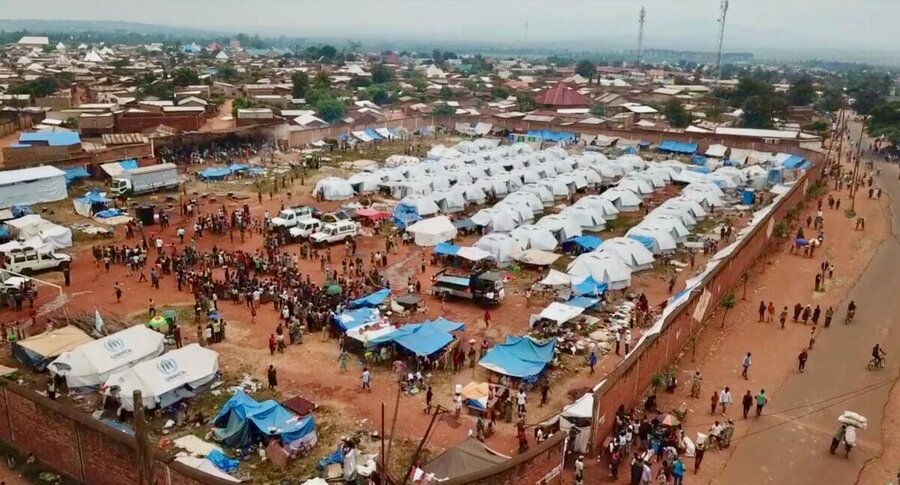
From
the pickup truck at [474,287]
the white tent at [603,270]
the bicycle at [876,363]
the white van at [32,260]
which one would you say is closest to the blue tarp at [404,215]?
the pickup truck at [474,287]

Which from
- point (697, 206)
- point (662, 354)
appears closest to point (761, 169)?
point (697, 206)

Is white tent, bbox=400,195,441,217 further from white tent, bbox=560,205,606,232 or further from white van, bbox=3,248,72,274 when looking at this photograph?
white van, bbox=3,248,72,274

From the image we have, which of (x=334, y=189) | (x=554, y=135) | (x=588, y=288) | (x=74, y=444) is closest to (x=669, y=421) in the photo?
(x=588, y=288)

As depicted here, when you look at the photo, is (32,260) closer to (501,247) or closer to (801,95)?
(501,247)

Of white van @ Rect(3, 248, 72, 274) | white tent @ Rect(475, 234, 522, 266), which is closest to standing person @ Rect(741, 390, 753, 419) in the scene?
white tent @ Rect(475, 234, 522, 266)

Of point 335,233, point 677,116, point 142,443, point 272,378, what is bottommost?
point 272,378
